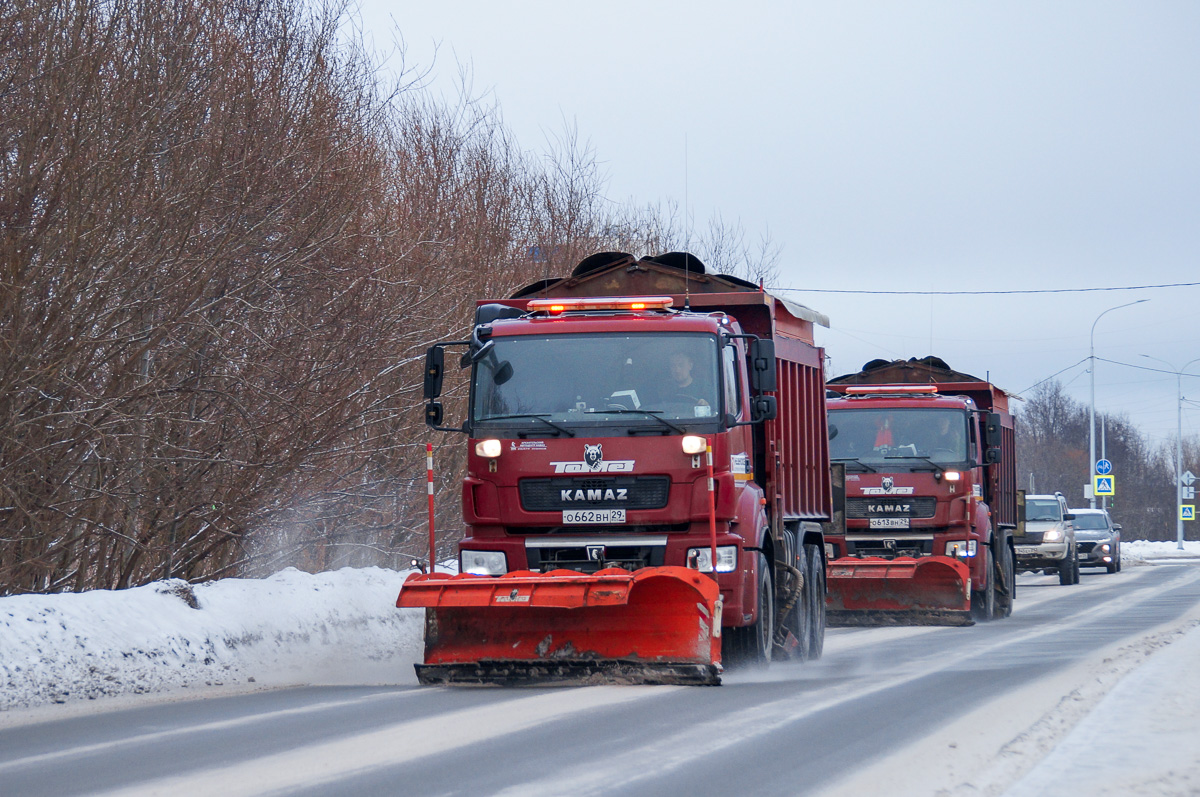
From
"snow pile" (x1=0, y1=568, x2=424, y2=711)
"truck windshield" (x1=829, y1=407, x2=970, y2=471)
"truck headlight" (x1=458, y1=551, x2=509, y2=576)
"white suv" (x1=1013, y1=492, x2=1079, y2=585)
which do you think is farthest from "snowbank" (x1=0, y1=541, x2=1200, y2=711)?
"white suv" (x1=1013, y1=492, x2=1079, y2=585)

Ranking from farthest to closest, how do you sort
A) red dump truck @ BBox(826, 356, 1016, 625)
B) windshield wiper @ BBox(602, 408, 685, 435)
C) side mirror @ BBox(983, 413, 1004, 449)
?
side mirror @ BBox(983, 413, 1004, 449)
red dump truck @ BBox(826, 356, 1016, 625)
windshield wiper @ BBox(602, 408, 685, 435)

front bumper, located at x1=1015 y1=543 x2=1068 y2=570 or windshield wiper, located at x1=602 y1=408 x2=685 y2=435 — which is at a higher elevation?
windshield wiper, located at x1=602 y1=408 x2=685 y2=435

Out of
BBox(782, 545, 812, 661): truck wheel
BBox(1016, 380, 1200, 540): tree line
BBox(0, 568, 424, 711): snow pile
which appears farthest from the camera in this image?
BBox(1016, 380, 1200, 540): tree line

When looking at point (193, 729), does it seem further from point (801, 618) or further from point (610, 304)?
point (801, 618)

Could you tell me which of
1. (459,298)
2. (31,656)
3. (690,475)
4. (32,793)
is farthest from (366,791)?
(459,298)

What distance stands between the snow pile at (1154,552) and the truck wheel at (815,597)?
38.0m

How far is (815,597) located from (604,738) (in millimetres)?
6900

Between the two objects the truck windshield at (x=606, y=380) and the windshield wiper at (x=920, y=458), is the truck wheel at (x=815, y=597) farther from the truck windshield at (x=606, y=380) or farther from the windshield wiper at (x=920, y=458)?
the windshield wiper at (x=920, y=458)

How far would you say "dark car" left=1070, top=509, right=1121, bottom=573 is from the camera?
40.6 metres

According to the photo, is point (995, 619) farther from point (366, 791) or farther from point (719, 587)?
point (366, 791)

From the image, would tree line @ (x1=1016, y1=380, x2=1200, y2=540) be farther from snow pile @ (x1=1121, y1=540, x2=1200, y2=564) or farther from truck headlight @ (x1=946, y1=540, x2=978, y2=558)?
truck headlight @ (x1=946, y1=540, x2=978, y2=558)

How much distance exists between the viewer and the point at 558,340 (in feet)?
38.3

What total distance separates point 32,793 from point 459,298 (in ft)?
46.2

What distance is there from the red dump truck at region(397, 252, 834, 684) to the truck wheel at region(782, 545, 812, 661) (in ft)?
2.98
